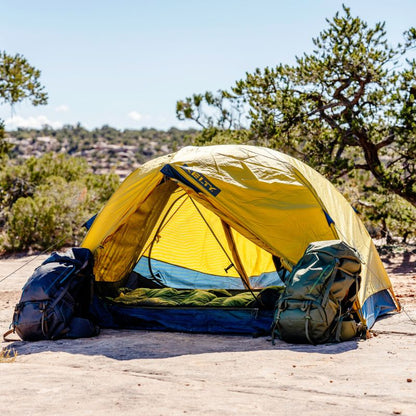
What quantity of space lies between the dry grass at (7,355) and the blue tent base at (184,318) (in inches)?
52.6

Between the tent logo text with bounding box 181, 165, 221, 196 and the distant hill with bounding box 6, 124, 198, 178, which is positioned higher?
the distant hill with bounding box 6, 124, 198, 178

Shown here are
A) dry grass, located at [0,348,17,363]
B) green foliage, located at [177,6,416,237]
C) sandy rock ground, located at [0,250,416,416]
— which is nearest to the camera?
sandy rock ground, located at [0,250,416,416]

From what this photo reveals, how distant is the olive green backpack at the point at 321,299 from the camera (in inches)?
210

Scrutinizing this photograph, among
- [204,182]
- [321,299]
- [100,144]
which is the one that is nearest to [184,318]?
[204,182]

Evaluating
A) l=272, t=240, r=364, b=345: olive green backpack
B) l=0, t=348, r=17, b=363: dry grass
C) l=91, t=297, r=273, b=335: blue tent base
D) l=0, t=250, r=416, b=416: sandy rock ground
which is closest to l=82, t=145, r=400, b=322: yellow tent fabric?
l=272, t=240, r=364, b=345: olive green backpack

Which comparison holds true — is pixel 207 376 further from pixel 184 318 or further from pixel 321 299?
pixel 184 318

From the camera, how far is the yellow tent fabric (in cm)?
624

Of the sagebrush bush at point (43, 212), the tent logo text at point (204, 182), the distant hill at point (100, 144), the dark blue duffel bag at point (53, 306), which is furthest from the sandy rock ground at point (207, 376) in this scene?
the distant hill at point (100, 144)

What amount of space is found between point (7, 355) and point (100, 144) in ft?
161

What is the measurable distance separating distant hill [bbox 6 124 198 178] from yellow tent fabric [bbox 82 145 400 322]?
122 feet

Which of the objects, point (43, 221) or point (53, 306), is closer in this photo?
point (53, 306)

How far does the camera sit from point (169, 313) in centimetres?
659

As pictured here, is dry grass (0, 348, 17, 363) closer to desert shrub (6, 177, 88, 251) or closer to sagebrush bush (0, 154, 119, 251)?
sagebrush bush (0, 154, 119, 251)

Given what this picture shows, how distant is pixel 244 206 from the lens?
6262 mm
